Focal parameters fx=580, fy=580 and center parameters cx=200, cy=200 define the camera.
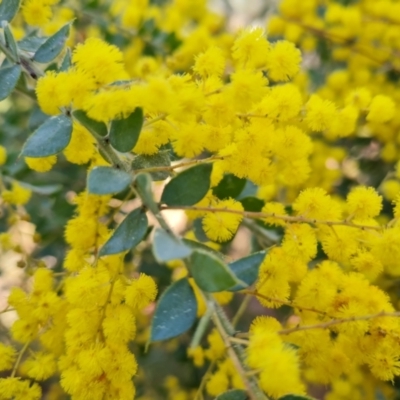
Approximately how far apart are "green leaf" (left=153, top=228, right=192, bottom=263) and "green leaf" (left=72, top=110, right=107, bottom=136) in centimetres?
15

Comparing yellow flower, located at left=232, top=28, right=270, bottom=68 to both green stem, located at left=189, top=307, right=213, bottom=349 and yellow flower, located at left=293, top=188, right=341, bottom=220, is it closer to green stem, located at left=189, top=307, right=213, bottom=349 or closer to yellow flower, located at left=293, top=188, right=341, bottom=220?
yellow flower, located at left=293, top=188, right=341, bottom=220

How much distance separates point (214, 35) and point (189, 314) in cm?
110

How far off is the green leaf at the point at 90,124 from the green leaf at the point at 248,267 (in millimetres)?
212

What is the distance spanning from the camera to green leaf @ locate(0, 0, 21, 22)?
79 cm

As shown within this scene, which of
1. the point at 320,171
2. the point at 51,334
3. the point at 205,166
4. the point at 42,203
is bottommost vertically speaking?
the point at 42,203

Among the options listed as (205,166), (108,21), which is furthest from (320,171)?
(205,166)

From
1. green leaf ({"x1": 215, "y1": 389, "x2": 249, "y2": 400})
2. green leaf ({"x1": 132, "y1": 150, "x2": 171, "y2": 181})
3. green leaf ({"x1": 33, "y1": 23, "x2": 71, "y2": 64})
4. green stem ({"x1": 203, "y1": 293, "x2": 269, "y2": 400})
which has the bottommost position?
green leaf ({"x1": 215, "y1": 389, "x2": 249, "y2": 400})

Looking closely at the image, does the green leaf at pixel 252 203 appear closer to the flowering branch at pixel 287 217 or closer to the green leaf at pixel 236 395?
the flowering branch at pixel 287 217

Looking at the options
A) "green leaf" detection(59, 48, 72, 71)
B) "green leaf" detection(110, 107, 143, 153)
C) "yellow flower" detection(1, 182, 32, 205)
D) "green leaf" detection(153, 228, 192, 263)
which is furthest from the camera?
"yellow flower" detection(1, 182, 32, 205)

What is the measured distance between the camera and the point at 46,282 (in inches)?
31.4

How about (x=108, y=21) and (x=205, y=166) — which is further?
(x=108, y=21)

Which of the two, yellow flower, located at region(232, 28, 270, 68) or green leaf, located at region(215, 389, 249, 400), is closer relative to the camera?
green leaf, located at region(215, 389, 249, 400)

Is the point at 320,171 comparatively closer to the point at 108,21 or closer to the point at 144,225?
the point at 108,21

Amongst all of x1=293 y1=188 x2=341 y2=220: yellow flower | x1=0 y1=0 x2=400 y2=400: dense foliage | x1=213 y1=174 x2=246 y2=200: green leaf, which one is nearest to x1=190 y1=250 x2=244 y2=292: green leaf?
x1=0 y1=0 x2=400 y2=400: dense foliage
